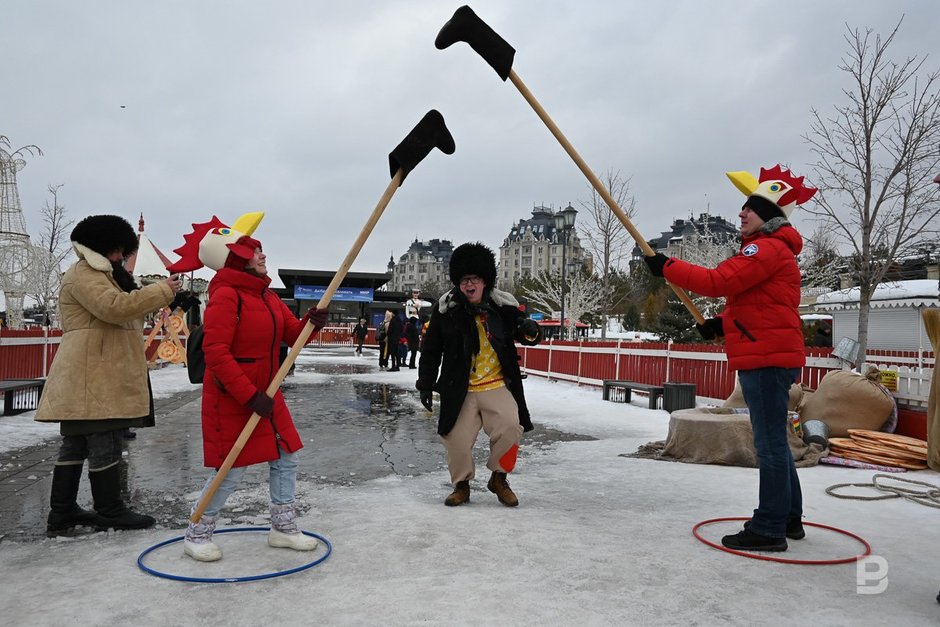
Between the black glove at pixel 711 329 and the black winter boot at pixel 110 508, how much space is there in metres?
3.68

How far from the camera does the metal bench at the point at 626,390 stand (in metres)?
11.0

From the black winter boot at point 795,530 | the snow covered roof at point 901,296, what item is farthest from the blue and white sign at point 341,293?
the black winter boot at point 795,530

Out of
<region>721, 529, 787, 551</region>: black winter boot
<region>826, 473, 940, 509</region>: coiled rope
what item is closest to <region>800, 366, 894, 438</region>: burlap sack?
<region>826, 473, 940, 509</region>: coiled rope

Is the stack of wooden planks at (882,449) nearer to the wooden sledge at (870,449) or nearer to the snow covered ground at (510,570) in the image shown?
the wooden sledge at (870,449)

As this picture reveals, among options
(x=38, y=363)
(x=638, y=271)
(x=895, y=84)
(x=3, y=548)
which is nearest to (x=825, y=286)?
(x=638, y=271)

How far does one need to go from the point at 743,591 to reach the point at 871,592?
59cm

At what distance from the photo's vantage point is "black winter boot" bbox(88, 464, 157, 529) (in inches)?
159

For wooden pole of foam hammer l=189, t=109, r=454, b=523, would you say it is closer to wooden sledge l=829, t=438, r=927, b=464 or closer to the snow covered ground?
the snow covered ground

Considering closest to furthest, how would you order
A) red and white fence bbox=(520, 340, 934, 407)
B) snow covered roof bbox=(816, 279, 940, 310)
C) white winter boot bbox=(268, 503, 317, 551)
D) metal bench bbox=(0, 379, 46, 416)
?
white winter boot bbox=(268, 503, 317, 551) → red and white fence bbox=(520, 340, 934, 407) → metal bench bbox=(0, 379, 46, 416) → snow covered roof bbox=(816, 279, 940, 310)

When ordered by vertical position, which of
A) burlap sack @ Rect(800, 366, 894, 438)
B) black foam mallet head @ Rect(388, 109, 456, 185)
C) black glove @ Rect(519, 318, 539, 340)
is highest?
black foam mallet head @ Rect(388, 109, 456, 185)

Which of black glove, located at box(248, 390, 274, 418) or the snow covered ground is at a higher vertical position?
black glove, located at box(248, 390, 274, 418)

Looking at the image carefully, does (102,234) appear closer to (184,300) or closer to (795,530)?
(184,300)

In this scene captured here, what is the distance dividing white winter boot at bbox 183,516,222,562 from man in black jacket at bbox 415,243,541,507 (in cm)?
169

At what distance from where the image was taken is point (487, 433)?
15.6ft
